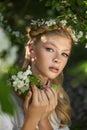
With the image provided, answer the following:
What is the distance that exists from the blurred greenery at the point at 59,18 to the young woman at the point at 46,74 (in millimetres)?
157

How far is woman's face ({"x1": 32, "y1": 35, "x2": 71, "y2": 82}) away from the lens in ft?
9.27

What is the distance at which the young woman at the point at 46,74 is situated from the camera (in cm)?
260

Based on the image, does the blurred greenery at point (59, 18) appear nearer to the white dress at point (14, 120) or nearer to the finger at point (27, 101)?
the finger at point (27, 101)

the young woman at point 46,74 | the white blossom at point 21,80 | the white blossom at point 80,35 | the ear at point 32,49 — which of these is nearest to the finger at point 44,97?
the young woman at point 46,74

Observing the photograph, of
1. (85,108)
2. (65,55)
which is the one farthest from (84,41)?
(85,108)

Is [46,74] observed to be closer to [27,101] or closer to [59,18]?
[27,101]

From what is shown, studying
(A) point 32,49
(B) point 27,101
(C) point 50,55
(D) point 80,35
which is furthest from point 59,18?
(B) point 27,101

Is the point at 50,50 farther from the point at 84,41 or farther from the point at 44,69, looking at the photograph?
the point at 84,41

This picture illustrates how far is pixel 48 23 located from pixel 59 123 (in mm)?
849

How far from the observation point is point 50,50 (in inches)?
115

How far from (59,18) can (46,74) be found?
96 cm

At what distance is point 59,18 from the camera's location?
3.64 metres

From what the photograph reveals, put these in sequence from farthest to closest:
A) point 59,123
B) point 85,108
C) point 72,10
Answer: point 85,108
point 72,10
point 59,123

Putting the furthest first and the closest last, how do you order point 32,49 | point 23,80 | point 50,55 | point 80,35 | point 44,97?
point 80,35 → point 32,49 → point 50,55 → point 44,97 → point 23,80
